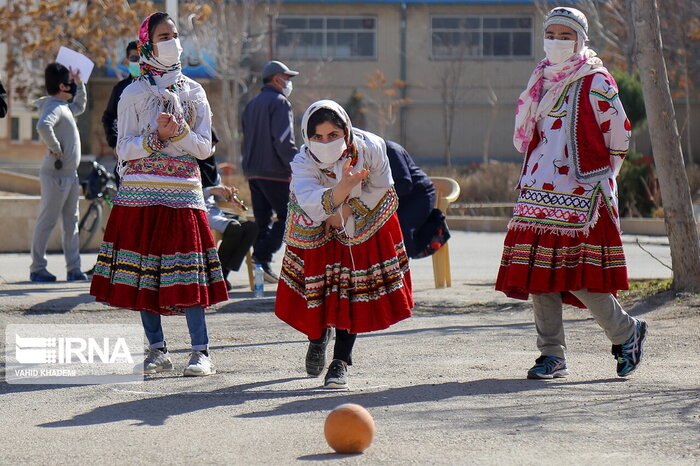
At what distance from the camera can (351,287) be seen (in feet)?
20.0

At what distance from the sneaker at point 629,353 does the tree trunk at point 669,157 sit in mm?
2839

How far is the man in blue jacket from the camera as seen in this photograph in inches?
409

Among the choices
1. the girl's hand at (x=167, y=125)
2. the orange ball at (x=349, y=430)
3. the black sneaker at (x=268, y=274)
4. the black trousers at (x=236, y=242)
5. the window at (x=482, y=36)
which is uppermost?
the window at (x=482, y=36)

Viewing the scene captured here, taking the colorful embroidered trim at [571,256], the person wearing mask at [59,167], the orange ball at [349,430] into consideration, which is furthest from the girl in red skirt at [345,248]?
the person wearing mask at [59,167]

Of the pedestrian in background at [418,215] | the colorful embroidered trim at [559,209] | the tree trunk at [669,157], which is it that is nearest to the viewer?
the colorful embroidered trim at [559,209]

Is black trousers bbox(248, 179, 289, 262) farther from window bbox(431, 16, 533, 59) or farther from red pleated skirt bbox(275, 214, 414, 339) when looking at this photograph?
window bbox(431, 16, 533, 59)

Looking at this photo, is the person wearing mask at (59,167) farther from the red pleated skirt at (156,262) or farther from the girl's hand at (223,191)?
the red pleated skirt at (156,262)

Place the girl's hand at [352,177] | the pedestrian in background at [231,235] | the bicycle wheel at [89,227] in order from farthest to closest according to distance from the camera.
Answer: the bicycle wheel at [89,227] → the pedestrian in background at [231,235] → the girl's hand at [352,177]

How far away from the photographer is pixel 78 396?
5.93 meters

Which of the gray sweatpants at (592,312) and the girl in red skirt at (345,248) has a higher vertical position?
the girl in red skirt at (345,248)

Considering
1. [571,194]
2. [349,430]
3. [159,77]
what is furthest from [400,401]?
[159,77]

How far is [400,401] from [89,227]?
9275 mm

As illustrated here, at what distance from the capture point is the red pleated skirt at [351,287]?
6074mm

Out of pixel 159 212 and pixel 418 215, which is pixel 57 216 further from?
pixel 159 212
